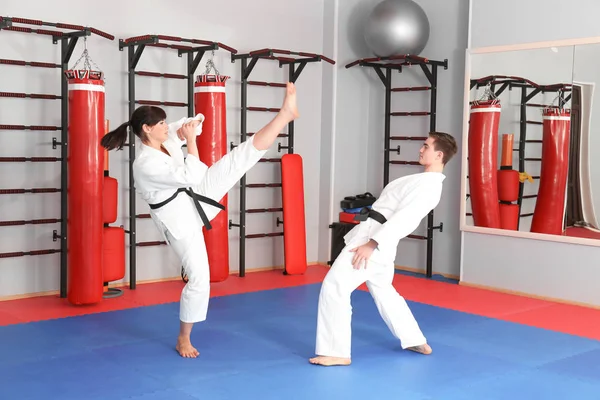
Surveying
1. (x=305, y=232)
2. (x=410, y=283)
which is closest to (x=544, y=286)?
(x=410, y=283)

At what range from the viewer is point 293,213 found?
6.90 meters

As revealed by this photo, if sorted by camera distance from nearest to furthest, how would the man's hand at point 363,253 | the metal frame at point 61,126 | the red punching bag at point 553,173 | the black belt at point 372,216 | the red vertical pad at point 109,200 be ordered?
the man's hand at point 363,253 < the black belt at point 372,216 < the metal frame at point 61,126 < the red vertical pad at point 109,200 < the red punching bag at point 553,173

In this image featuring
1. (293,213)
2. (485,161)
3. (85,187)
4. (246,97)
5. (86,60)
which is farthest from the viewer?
(293,213)

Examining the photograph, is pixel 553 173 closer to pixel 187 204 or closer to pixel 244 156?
pixel 244 156

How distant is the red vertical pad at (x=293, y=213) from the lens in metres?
6.85

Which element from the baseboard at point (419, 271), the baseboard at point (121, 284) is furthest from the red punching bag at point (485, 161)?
the baseboard at point (121, 284)

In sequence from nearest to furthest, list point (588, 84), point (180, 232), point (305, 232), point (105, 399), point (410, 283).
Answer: point (105, 399) < point (180, 232) < point (588, 84) < point (410, 283) < point (305, 232)

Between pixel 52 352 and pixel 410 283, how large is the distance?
11.2 feet

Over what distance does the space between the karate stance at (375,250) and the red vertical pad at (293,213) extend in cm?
266

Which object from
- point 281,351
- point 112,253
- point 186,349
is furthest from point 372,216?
point 112,253

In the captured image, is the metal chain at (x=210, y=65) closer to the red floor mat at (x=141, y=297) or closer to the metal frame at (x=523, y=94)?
the red floor mat at (x=141, y=297)

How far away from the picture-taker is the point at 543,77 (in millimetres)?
5996

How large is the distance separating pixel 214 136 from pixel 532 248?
2762 millimetres

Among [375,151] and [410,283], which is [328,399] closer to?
[410,283]
